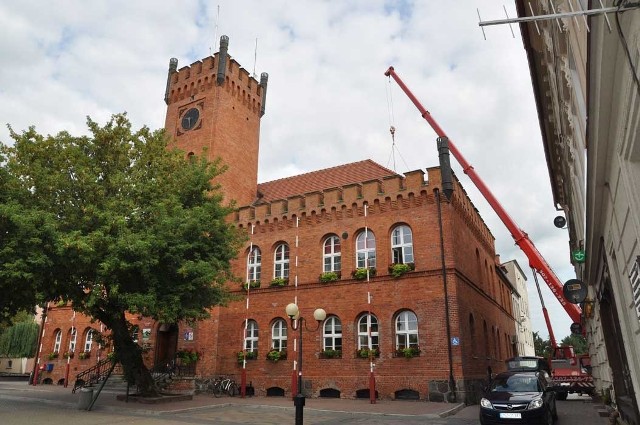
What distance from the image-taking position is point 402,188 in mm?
22047

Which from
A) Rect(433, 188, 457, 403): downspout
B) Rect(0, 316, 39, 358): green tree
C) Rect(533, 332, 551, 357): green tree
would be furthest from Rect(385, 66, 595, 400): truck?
Rect(533, 332, 551, 357): green tree

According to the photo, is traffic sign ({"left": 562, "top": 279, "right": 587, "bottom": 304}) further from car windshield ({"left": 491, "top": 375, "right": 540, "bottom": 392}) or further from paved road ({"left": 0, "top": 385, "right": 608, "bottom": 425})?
paved road ({"left": 0, "top": 385, "right": 608, "bottom": 425})

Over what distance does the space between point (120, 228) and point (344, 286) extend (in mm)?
11196

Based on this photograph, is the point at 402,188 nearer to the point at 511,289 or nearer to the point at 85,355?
the point at 85,355

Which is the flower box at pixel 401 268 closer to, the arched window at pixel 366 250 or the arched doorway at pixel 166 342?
the arched window at pixel 366 250

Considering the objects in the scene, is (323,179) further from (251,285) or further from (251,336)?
(251,336)

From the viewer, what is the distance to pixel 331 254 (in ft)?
77.1

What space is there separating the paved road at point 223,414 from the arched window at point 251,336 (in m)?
5.57

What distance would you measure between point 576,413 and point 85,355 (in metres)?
27.2

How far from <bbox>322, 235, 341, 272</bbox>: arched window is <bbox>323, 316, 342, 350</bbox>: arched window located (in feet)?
8.36

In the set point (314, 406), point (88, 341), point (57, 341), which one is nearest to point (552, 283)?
point (314, 406)

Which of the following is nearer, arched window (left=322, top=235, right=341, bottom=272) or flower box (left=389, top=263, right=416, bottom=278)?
flower box (left=389, top=263, right=416, bottom=278)

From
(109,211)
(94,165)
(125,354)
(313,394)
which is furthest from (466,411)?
(94,165)

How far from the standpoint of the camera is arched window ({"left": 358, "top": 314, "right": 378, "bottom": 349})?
824 inches
